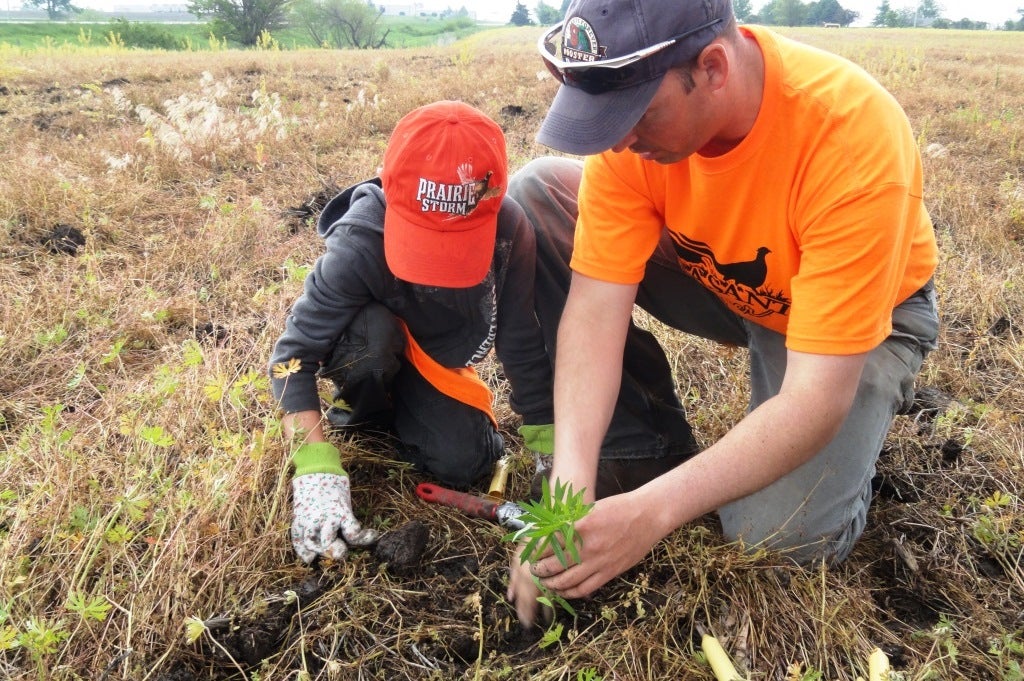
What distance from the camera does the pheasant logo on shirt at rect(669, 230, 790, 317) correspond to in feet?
5.84

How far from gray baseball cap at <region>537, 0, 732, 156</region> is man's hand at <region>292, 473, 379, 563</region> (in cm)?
Answer: 104

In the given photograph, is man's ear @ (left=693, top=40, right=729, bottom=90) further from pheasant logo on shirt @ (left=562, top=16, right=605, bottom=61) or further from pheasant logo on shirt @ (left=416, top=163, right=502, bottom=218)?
pheasant logo on shirt @ (left=416, top=163, right=502, bottom=218)

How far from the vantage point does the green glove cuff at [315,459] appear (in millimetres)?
1820

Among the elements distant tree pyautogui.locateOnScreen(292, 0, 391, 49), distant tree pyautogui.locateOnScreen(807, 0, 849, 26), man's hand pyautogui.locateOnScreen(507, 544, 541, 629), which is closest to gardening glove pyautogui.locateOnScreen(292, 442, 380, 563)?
man's hand pyautogui.locateOnScreen(507, 544, 541, 629)

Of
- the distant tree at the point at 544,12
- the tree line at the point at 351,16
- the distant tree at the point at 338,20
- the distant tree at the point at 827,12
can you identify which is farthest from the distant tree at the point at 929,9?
the distant tree at the point at 338,20

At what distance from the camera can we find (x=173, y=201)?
430 cm

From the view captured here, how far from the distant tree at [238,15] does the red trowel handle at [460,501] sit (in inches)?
1752

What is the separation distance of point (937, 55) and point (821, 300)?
51.9ft

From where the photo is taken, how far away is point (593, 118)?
1445 mm

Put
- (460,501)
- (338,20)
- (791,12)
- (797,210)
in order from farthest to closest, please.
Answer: (791,12)
(338,20)
(460,501)
(797,210)

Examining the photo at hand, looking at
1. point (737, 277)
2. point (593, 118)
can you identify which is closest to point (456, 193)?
point (593, 118)

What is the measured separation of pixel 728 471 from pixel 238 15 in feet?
156

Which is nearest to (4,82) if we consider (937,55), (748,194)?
(748,194)

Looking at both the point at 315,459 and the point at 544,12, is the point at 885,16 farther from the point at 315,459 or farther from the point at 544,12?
the point at 315,459
